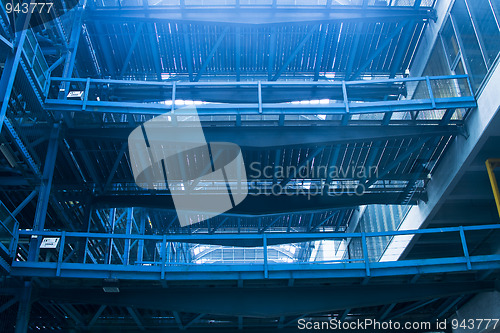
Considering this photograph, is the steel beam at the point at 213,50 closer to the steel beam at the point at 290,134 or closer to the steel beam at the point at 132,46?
the steel beam at the point at 132,46

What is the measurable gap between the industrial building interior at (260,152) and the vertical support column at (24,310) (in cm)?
6

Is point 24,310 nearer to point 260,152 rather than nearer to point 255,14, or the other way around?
point 260,152

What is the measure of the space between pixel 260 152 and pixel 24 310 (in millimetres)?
8573

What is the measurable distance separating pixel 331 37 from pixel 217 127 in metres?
6.33

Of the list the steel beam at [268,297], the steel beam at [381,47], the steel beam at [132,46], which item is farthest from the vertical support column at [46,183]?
the steel beam at [381,47]

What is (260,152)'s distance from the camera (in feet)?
57.7

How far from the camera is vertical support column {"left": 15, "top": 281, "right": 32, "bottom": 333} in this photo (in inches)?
541

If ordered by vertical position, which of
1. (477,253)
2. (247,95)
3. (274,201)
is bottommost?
(477,253)

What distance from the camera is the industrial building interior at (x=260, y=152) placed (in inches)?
565

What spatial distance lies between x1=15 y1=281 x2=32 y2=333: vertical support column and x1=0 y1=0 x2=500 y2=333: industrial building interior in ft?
0.20

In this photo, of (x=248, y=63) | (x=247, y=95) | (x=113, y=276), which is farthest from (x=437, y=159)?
(x=113, y=276)

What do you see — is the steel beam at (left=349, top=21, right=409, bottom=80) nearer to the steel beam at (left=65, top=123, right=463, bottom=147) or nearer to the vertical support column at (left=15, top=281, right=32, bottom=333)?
the steel beam at (left=65, top=123, right=463, bottom=147)

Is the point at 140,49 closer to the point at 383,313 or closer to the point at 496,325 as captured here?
the point at 383,313

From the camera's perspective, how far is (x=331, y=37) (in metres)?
19.4
